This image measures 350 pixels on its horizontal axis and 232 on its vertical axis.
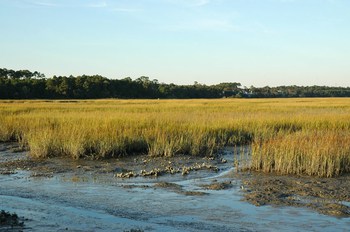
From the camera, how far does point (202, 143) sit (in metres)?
17.2

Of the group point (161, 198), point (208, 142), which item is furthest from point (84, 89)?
point (161, 198)

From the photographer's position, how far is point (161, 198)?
963 cm

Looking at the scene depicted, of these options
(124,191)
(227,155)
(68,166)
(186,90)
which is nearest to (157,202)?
(124,191)

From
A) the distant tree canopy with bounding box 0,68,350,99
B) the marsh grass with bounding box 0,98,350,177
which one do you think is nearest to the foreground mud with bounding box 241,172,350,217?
the marsh grass with bounding box 0,98,350,177

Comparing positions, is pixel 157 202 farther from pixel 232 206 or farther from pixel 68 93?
pixel 68 93

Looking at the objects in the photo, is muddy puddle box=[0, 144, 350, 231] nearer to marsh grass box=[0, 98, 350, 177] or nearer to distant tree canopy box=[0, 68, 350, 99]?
marsh grass box=[0, 98, 350, 177]

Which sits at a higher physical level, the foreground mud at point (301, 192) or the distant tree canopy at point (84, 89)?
the distant tree canopy at point (84, 89)

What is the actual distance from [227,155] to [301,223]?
9.29 m

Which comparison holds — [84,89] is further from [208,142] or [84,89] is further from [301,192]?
[301,192]

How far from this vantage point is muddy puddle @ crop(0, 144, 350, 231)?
24.8 feet

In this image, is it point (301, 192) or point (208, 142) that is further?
point (208, 142)

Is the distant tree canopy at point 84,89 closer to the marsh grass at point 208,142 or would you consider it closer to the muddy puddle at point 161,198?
the marsh grass at point 208,142

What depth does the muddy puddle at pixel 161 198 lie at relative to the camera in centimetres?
757

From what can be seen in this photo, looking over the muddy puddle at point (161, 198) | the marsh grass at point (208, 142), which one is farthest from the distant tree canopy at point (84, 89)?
the muddy puddle at point (161, 198)
